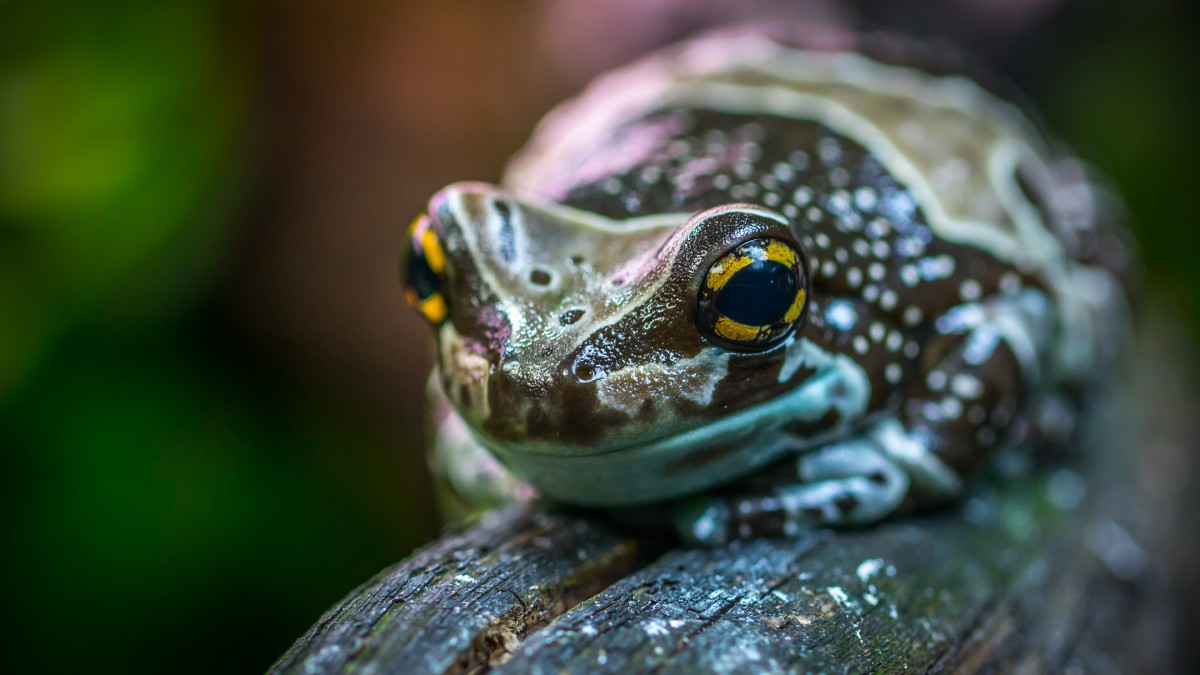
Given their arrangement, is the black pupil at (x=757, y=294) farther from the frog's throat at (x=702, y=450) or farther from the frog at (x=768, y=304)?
the frog's throat at (x=702, y=450)

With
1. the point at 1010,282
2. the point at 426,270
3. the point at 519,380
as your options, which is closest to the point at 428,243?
the point at 426,270

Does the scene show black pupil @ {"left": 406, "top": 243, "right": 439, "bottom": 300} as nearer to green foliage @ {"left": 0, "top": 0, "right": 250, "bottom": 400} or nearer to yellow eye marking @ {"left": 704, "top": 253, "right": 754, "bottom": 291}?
yellow eye marking @ {"left": 704, "top": 253, "right": 754, "bottom": 291}

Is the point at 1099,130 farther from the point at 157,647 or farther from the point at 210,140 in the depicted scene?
the point at 157,647

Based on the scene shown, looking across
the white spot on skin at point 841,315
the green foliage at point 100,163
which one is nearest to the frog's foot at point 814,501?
the white spot on skin at point 841,315

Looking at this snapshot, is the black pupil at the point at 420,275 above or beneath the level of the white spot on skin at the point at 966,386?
above

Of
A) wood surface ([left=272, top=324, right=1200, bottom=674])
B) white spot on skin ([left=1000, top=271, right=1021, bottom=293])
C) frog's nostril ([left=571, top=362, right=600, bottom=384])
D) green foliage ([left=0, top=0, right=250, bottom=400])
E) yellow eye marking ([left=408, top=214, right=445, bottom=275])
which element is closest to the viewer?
wood surface ([left=272, top=324, right=1200, bottom=674])

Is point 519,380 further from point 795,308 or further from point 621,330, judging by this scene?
point 795,308

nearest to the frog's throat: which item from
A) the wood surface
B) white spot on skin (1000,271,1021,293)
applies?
the wood surface
